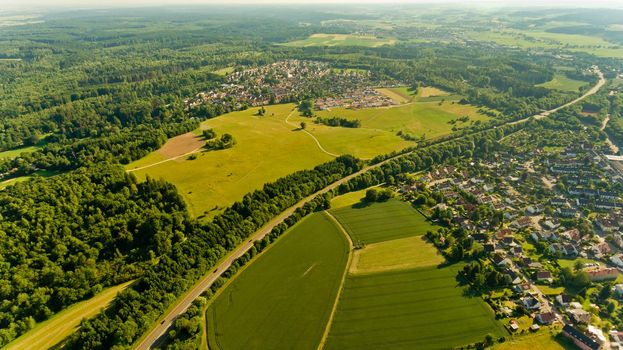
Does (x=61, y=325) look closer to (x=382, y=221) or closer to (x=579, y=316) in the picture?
(x=382, y=221)

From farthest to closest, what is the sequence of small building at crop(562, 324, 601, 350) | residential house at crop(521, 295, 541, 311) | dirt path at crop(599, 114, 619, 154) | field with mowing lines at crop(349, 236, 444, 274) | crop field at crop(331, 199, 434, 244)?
1. dirt path at crop(599, 114, 619, 154)
2. crop field at crop(331, 199, 434, 244)
3. field with mowing lines at crop(349, 236, 444, 274)
4. residential house at crop(521, 295, 541, 311)
5. small building at crop(562, 324, 601, 350)

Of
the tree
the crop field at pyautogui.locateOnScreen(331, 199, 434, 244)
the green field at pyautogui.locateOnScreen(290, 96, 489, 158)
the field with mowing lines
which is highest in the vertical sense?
the green field at pyautogui.locateOnScreen(290, 96, 489, 158)

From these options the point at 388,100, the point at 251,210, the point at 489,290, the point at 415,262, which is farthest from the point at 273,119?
the point at 489,290

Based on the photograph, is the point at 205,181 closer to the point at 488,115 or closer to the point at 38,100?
the point at 488,115

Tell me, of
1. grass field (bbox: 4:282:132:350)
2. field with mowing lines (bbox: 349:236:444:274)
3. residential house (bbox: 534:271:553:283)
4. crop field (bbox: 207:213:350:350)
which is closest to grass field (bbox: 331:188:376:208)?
crop field (bbox: 207:213:350:350)

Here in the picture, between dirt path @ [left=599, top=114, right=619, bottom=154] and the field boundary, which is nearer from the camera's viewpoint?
the field boundary

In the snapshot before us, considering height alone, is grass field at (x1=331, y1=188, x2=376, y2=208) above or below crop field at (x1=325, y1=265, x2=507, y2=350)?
above

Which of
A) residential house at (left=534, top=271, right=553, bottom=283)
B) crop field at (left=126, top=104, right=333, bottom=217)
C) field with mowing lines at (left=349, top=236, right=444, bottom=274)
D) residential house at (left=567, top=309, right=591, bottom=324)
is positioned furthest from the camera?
crop field at (left=126, top=104, right=333, bottom=217)

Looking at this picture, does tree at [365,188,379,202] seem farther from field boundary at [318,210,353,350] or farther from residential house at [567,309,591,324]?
residential house at [567,309,591,324]
